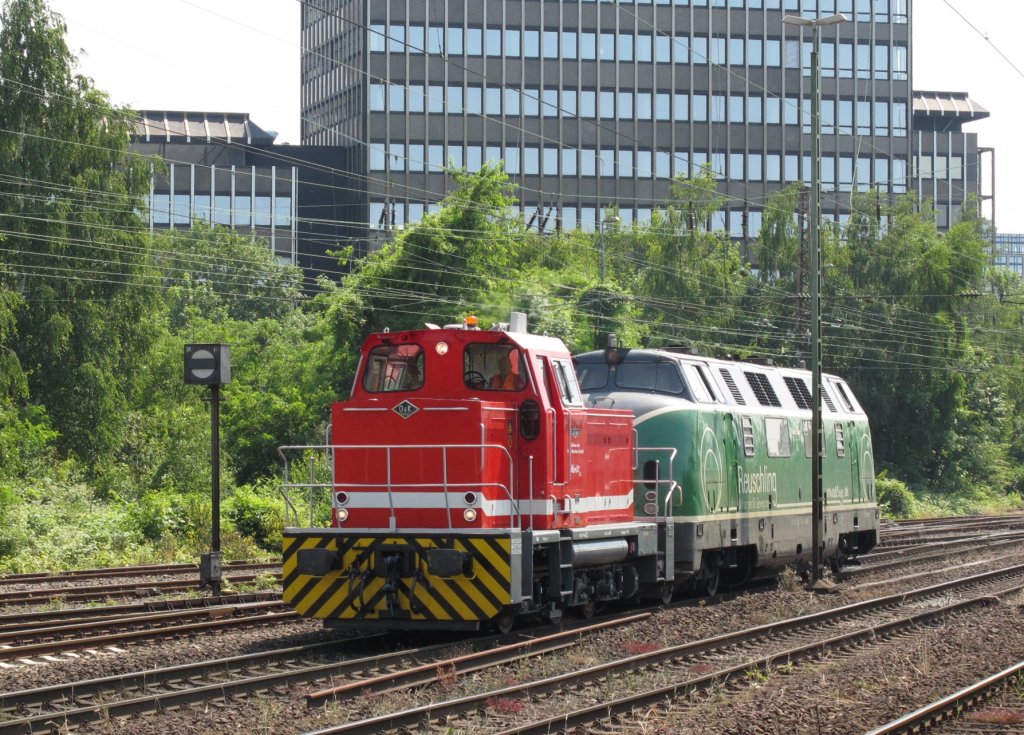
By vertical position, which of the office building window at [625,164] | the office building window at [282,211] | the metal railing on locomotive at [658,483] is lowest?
the metal railing on locomotive at [658,483]

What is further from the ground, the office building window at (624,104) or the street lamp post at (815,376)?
the office building window at (624,104)

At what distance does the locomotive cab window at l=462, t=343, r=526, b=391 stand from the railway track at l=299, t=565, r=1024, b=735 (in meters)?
3.28

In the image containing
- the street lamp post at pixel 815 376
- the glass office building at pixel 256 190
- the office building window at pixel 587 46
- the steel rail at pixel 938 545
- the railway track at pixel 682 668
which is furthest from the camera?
the glass office building at pixel 256 190

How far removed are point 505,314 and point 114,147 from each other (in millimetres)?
13950

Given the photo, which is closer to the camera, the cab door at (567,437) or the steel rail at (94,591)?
the cab door at (567,437)

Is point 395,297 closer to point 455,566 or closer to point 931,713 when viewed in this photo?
point 455,566

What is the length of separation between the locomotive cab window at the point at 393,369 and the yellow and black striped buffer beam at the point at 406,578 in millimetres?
1789

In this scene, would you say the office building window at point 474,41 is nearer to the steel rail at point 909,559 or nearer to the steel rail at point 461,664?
the steel rail at point 909,559

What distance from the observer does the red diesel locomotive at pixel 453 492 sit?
46.5 feet

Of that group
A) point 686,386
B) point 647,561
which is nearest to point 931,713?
point 647,561

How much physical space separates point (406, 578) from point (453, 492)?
1008 mm

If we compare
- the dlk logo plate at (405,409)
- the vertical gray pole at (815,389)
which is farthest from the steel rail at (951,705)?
the vertical gray pole at (815,389)

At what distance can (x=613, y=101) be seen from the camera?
89.9 m

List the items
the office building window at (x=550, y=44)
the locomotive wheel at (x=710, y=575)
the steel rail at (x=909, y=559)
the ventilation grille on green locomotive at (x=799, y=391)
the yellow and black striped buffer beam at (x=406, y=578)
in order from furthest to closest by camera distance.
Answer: the office building window at (x=550, y=44) → the steel rail at (x=909, y=559) → the ventilation grille on green locomotive at (x=799, y=391) → the locomotive wheel at (x=710, y=575) → the yellow and black striped buffer beam at (x=406, y=578)
